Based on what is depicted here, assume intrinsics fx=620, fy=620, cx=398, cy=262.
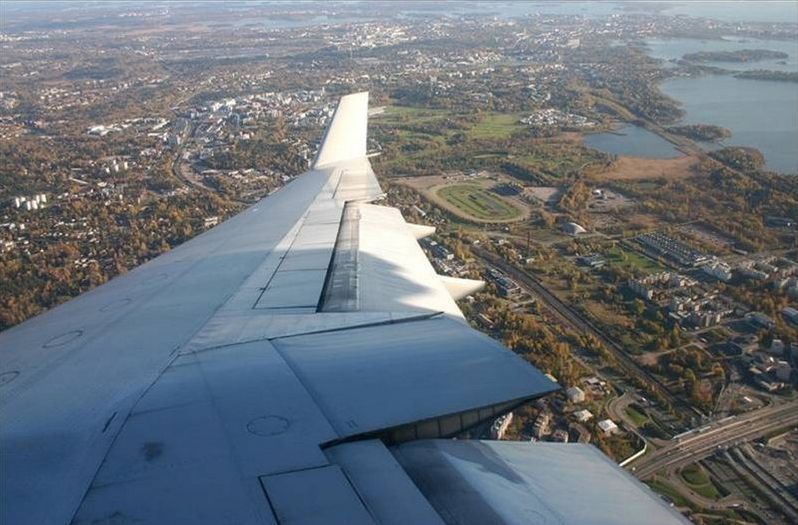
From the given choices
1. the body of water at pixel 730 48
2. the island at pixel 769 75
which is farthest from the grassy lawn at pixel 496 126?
the body of water at pixel 730 48

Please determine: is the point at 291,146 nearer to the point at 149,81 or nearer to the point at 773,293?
the point at 773,293

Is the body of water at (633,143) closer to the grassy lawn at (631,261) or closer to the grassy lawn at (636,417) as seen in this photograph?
the grassy lawn at (631,261)

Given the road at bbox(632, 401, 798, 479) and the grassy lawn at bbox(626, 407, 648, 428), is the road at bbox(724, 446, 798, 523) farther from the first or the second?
the grassy lawn at bbox(626, 407, 648, 428)

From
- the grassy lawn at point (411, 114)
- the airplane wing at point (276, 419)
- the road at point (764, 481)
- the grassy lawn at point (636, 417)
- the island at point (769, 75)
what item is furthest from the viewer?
the island at point (769, 75)

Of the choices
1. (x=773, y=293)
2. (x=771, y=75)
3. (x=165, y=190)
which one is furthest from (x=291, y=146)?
(x=771, y=75)

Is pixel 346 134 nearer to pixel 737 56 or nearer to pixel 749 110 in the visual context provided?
pixel 749 110
